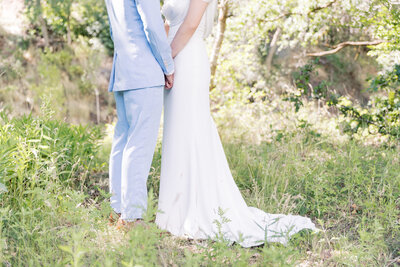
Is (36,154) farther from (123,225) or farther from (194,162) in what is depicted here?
(194,162)

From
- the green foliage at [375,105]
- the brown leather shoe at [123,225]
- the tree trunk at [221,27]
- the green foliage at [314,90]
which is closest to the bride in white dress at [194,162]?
the brown leather shoe at [123,225]

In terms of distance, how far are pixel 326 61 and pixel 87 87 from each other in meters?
7.04

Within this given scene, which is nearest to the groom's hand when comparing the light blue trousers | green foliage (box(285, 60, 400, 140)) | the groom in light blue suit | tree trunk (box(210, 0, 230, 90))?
the groom in light blue suit

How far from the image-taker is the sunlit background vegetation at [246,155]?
2461 millimetres

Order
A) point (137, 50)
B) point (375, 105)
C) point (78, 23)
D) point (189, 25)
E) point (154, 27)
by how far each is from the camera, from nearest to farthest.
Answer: point (154, 27)
point (137, 50)
point (189, 25)
point (375, 105)
point (78, 23)

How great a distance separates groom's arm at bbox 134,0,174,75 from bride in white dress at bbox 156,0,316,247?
9.3 inches

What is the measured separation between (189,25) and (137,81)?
53cm

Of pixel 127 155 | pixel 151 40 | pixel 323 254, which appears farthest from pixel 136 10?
pixel 323 254

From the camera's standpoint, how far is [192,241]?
304cm

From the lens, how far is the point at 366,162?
4.27 m

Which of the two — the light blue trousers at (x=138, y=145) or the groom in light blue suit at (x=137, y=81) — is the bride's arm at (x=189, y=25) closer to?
the groom in light blue suit at (x=137, y=81)

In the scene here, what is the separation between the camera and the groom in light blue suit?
2822mm

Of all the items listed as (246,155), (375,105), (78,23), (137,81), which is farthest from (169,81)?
(78,23)

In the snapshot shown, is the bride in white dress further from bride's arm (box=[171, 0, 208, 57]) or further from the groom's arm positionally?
the groom's arm
